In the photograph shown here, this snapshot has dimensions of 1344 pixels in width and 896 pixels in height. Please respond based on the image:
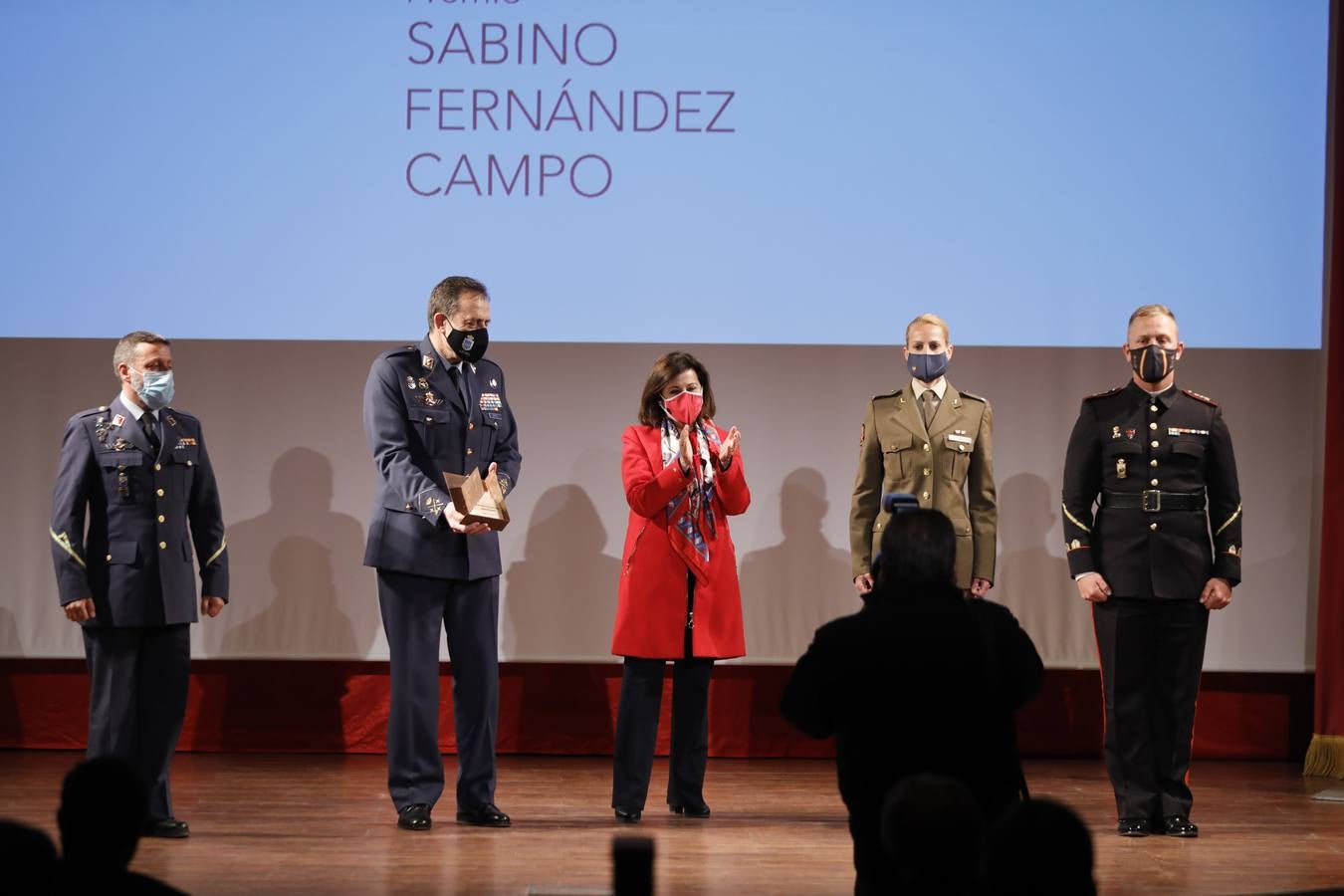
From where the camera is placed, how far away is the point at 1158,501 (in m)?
4.52

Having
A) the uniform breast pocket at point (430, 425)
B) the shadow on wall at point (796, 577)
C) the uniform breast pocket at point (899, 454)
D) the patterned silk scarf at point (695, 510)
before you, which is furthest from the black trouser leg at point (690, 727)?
the shadow on wall at point (796, 577)

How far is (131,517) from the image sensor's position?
436cm

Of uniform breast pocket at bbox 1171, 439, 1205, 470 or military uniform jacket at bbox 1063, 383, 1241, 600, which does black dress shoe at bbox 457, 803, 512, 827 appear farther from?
uniform breast pocket at bbox 1171, 439, 1205, 470

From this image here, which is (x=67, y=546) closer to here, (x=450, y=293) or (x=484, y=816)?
(x=450, y=293)

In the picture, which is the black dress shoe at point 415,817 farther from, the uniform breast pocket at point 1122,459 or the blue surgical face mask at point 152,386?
the uniform breast pocket at point 1122,459

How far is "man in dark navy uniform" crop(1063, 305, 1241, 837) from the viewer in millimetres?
4469

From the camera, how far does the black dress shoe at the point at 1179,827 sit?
4418mm

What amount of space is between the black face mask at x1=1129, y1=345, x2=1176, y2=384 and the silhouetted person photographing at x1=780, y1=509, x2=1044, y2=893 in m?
2.16

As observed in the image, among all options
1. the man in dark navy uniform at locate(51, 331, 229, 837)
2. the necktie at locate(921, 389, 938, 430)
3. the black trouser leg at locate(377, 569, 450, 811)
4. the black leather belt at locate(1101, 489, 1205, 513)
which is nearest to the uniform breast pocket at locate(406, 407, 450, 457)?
the black trouser leg at locate(377, 569, 450, 811)

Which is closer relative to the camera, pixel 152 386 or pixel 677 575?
pixel 152 386

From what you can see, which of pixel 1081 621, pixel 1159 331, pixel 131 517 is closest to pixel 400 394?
pixel 131 517

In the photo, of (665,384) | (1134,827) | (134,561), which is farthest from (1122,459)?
(134,561)

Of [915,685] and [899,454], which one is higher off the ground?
[899,454]

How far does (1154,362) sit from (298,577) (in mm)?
3323
